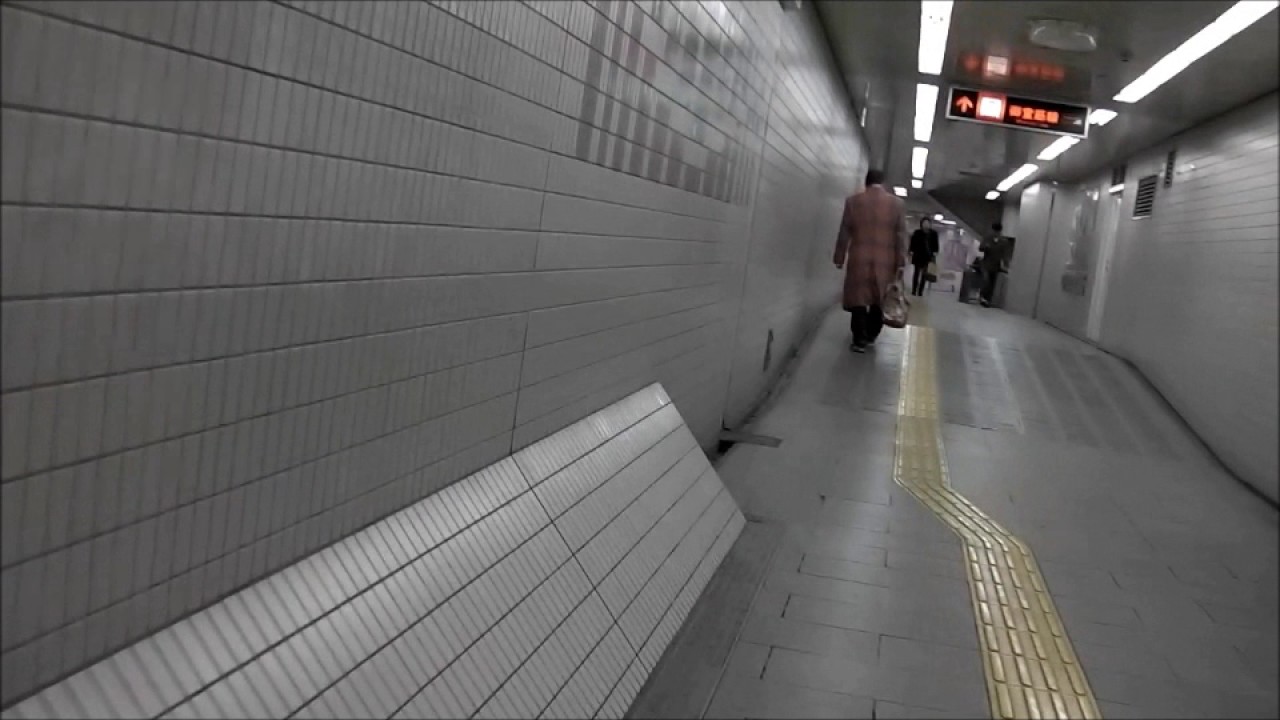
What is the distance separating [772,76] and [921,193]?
2920cm

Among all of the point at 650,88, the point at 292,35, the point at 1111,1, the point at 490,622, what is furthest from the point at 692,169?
the point at 292,35

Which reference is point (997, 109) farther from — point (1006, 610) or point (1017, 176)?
point (1017, 176)

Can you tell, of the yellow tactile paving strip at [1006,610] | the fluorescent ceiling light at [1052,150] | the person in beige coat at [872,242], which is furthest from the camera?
the person in beige coat at [872,242]

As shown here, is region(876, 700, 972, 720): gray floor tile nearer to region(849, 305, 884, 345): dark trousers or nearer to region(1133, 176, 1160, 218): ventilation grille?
region(1133, 176, 1160, 218): ventilation grille

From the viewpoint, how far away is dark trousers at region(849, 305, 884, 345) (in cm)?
1088

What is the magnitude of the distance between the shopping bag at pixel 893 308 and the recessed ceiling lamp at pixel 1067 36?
4.46 metres

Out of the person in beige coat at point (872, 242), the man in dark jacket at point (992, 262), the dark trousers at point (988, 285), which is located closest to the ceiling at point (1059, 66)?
the person in beige coat at point (872, 242)

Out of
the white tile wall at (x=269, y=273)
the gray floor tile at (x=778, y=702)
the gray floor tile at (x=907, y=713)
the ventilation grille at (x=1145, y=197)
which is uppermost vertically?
the ventilation grille at (x=1145, y=197)

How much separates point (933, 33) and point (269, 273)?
26.1ft

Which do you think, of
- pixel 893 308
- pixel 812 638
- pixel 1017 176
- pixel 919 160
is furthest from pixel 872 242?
pixel 919 160

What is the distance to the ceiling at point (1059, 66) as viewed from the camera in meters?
1.56

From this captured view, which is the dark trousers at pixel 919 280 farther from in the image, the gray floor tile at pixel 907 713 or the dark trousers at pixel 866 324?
the gray floor tile at pixel 907 713

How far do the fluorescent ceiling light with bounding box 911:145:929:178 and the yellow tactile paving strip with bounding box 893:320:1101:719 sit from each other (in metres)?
13.5

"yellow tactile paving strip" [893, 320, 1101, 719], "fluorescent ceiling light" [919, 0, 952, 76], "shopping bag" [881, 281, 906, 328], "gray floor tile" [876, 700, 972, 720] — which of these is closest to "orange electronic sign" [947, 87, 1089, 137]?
"fluorescent ceiling light" [919, 0, 952, 76]
